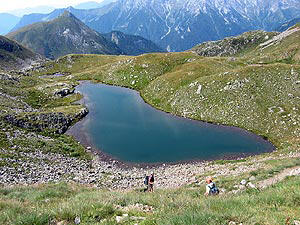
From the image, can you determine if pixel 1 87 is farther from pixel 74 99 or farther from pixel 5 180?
pixel 5 180

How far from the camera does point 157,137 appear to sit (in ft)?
168

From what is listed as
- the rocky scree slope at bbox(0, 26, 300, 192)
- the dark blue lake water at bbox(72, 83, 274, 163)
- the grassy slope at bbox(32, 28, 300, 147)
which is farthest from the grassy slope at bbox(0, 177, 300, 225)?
the grassy slope at bbox(32, 28, 300, 147)

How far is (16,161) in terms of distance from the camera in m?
35.2

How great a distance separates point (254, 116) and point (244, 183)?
32610 millimetres

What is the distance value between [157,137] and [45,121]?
2479 centimetres

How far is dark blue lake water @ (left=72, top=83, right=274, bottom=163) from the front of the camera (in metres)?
44.2

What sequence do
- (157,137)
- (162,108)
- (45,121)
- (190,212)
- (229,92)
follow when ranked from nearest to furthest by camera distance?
1. (190,212)
2. (157,137)
3. (45,121)
4. (229,92)
5. (162,108)

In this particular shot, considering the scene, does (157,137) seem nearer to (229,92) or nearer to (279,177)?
(229,92)

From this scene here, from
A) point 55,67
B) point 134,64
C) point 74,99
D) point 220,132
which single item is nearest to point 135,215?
point 220,132

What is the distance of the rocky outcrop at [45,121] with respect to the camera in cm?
4894

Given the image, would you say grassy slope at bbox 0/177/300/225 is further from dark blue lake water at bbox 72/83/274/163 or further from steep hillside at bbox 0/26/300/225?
dark blue lake water at bbox 72/83/274/163

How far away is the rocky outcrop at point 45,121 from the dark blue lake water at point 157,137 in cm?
292

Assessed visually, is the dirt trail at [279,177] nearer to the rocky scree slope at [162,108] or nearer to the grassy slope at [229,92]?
the rocky scree slope at [162,108]

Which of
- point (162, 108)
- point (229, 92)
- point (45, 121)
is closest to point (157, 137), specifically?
point (162, 108)
